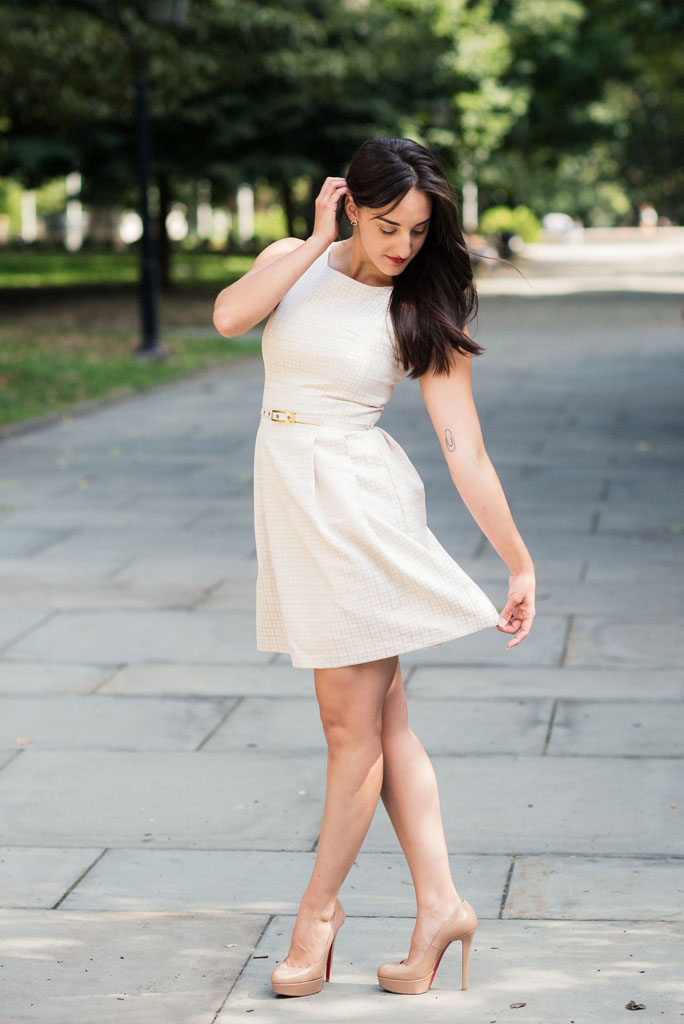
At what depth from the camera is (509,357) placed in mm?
19453

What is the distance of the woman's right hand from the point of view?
9.90 ft

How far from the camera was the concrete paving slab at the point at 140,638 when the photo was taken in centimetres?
611

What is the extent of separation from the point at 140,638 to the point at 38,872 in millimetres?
2448

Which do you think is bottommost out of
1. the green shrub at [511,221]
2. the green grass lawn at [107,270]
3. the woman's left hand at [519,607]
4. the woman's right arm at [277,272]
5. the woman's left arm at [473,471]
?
the green shrub at [511,221]

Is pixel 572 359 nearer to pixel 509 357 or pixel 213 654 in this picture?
pixel 509 357

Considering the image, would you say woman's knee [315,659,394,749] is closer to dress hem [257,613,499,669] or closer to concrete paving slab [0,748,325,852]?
dress hem [257,613,499,669]

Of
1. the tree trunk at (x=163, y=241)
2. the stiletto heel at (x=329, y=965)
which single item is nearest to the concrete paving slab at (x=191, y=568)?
the stiletto heel at (x=329, y=965)

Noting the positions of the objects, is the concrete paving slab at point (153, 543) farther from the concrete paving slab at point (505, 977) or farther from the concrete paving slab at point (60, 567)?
the concrete paving slab at point (505, 977)

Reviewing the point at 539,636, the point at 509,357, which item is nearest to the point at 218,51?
the point at 509,357

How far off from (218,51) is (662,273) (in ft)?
67.9

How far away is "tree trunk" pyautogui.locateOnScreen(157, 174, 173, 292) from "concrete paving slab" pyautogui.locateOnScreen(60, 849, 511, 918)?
86.0 ft

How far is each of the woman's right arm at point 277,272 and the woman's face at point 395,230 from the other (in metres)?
0.06

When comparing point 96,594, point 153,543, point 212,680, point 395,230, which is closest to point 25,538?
point 153,543

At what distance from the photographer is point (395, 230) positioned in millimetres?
2994
